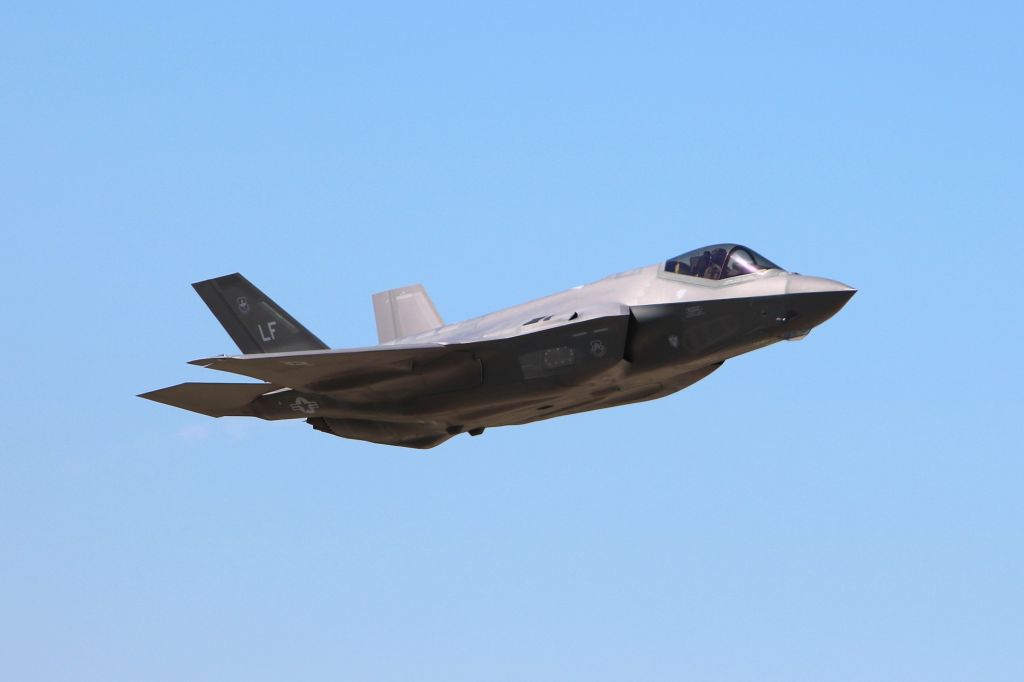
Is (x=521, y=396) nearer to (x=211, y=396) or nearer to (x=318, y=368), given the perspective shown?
(x=318, y=368)

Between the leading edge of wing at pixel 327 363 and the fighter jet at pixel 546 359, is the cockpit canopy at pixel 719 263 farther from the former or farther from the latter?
the leading edge of wing at pixel 327 363

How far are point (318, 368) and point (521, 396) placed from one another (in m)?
4.06

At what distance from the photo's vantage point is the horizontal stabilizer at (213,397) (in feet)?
110

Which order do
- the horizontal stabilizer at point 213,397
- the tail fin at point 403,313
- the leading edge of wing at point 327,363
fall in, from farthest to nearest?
the tail fin at point 403,313, the horizontal stabilizer at point 213,397, the leading edge of wing at point 327,363

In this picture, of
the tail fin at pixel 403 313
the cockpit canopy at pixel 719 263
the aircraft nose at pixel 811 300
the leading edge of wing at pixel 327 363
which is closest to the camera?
the aircraft nose at pixel 811 300

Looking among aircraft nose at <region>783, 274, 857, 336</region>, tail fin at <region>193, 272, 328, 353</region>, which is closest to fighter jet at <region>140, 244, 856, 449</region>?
aircraft nose at <region>783, 274, 857, 336</region>

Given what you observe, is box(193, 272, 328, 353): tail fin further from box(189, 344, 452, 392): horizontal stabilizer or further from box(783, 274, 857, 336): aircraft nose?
box(783, 274, 857, 336): aircraft nose

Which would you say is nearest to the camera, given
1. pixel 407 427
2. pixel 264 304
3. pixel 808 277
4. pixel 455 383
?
pixel 808 277

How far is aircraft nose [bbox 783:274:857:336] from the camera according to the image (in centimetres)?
2931

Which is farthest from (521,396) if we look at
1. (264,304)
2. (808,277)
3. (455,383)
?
(264,304)

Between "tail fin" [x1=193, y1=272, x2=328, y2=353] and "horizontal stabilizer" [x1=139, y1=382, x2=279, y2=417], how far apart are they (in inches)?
102

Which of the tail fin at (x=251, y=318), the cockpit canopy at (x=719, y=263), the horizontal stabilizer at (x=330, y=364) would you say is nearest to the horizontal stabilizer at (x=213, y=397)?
the horizontal stabilizer at (x=330, y=364)

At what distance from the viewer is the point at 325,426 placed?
34.6m

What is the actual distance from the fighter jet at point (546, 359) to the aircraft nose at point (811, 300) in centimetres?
2
